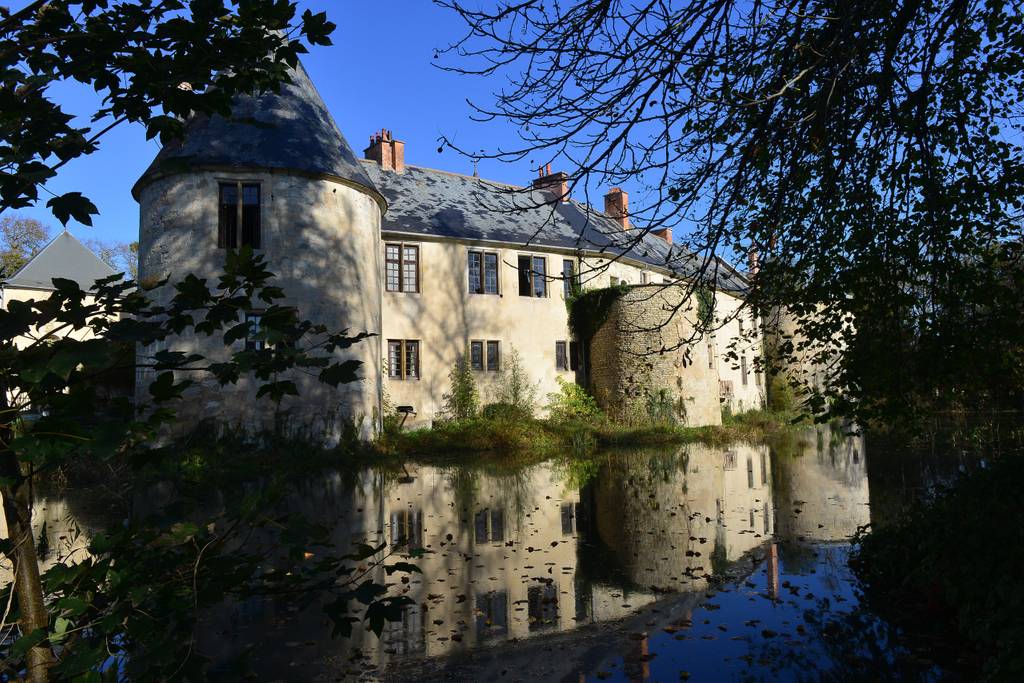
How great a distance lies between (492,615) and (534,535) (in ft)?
9.53

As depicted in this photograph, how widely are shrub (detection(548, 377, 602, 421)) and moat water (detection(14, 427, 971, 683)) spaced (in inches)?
436

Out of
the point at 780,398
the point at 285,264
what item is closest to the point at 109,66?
the point at 285,264

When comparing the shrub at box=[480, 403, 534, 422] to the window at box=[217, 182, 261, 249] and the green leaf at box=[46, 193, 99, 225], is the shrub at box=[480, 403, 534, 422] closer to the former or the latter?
the window at box=[217, 182, 261, 249]

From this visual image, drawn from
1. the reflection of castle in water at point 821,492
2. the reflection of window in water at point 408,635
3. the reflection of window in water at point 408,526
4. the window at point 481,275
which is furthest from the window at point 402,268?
the reflection of window in water at point 408,635

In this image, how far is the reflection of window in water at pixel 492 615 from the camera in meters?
4.80

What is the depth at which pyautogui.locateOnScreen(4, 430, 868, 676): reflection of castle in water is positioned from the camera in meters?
4.84

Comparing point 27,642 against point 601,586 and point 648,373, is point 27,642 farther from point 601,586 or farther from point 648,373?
point 648,373

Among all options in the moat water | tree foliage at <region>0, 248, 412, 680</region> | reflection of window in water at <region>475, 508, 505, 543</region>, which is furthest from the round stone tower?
tree foliage at <region>0, 248, 412, 680</region>

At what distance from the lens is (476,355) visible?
23.3m

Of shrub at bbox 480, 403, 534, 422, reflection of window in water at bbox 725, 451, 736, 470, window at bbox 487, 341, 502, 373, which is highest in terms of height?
window at bbox 487, 341, 502, 373

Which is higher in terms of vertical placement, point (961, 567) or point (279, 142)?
point (279, 142)

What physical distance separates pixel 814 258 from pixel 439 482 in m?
8.60

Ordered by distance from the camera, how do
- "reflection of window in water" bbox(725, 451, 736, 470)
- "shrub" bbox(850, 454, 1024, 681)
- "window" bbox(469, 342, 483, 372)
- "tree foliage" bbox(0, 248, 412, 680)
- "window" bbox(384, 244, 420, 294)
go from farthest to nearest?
1. "window" bbox(469, 342, 483, 372)
2. "window" bbox(384, 244, 420, 294)
3. "reflection of window in water" bbox(725, 451, 736, 470)
4. "shrub" bbox(850, 454, 1024, 681)
5. "tree foliage" bbox(0, 248, 412, 680)

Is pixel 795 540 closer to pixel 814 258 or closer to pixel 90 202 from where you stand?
pixel 814 258
